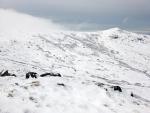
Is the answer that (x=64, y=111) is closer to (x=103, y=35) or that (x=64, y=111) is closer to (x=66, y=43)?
(x=66, y=43)

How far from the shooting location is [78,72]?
82.9 meters

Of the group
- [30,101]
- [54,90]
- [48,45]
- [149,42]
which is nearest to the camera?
[30,101]

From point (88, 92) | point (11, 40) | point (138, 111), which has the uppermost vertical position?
point (11, 40)

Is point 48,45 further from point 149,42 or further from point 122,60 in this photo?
point 149,42

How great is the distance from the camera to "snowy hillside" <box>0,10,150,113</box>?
41.7 feet

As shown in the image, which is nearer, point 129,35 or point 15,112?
point 15,112

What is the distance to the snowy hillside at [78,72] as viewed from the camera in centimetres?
1270

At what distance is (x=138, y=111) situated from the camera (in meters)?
13.1

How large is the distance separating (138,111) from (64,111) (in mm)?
4661

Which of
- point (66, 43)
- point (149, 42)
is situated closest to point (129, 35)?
point (149, 42)

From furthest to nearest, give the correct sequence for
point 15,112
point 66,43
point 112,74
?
point 66,43 → point 112,74 → point 15,112

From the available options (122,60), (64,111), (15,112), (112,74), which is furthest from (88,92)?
(122,60)

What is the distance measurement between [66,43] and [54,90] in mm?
134122

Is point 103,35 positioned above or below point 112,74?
above
